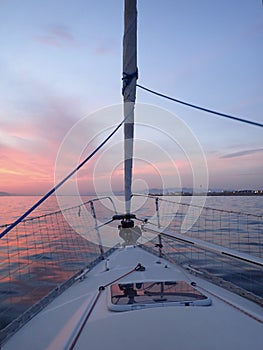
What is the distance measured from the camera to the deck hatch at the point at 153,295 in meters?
2.12

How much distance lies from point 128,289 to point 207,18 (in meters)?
4.82

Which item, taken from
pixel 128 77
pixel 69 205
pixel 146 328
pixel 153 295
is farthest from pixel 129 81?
pixel 69 205

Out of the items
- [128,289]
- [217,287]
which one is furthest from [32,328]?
[217,287]

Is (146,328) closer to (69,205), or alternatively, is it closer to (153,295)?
(153,295)

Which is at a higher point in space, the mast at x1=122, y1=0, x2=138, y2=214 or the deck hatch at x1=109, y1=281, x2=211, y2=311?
the mast at x1=122, y1=0, x2=138, y2=214

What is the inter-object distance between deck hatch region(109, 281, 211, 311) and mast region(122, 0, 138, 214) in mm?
1869

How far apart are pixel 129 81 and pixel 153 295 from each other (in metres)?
2.76

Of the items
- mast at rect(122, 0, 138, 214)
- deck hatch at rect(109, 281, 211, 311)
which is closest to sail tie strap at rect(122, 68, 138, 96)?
mast at rect(122, 0, 138, 214)

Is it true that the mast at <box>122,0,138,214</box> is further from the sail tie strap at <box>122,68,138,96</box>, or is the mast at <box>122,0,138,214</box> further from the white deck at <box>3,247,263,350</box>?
the white deck at <box>3,247,263,350</box>

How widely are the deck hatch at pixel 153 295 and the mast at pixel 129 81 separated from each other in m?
1.87

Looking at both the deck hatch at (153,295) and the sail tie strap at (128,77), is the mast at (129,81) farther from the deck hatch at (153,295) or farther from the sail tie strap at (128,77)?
the deck hatch at (153,295)

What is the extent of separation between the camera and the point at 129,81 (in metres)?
3.94

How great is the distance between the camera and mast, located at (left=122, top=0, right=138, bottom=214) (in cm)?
373

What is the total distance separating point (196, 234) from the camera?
9.86 metres
